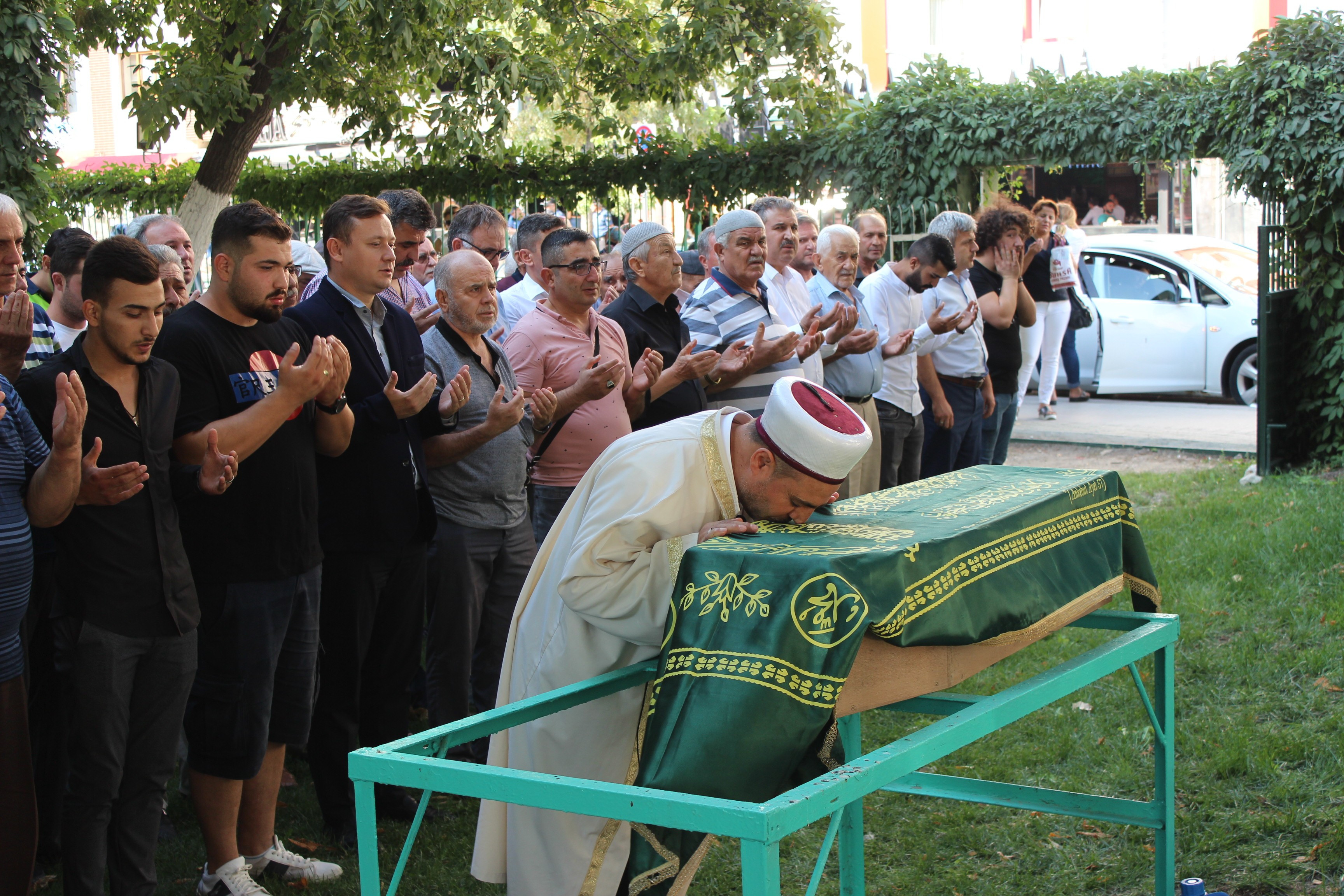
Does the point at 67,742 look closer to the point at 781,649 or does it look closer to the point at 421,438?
the point at 421,438

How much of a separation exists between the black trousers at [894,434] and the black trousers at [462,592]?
299cm

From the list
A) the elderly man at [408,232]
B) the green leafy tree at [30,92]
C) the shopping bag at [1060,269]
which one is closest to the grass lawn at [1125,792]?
the elderly man at [408,232]

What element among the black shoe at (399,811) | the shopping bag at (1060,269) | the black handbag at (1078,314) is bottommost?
the black shoe at (399,811)

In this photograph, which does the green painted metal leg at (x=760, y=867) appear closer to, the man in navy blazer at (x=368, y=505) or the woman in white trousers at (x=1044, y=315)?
the man in navy blazer at (x=368, y=505)

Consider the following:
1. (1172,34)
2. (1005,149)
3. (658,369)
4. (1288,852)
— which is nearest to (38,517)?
(658,369)

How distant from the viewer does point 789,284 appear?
6.86m

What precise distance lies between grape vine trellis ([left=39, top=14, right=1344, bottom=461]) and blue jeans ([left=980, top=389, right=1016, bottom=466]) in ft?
8.72

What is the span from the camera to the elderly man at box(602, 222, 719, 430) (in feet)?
17.8

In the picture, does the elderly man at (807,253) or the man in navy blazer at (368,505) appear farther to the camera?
the elderly man at (807,253)

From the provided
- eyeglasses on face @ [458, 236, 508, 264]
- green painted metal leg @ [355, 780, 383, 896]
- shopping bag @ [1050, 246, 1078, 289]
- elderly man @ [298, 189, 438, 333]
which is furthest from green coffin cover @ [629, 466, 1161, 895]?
shopping bag @ [1050, 246, 1078, 289]

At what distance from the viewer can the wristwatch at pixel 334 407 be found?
12.5ft

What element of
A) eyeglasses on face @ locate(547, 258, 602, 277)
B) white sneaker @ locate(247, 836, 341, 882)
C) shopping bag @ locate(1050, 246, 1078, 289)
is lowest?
white sneaker @ locate(247, 836, 341, 882)

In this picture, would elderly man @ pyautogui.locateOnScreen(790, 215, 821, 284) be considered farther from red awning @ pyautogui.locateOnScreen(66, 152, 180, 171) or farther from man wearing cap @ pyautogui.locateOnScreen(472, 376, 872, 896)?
red awning @ pyautogui.locateOnScreen(66, 152, 180, 171)

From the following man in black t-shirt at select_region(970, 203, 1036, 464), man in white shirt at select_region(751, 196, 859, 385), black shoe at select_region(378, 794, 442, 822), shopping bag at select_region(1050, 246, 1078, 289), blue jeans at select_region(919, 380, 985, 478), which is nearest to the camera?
black shoe at select_region(378, 794, 442, 822)
